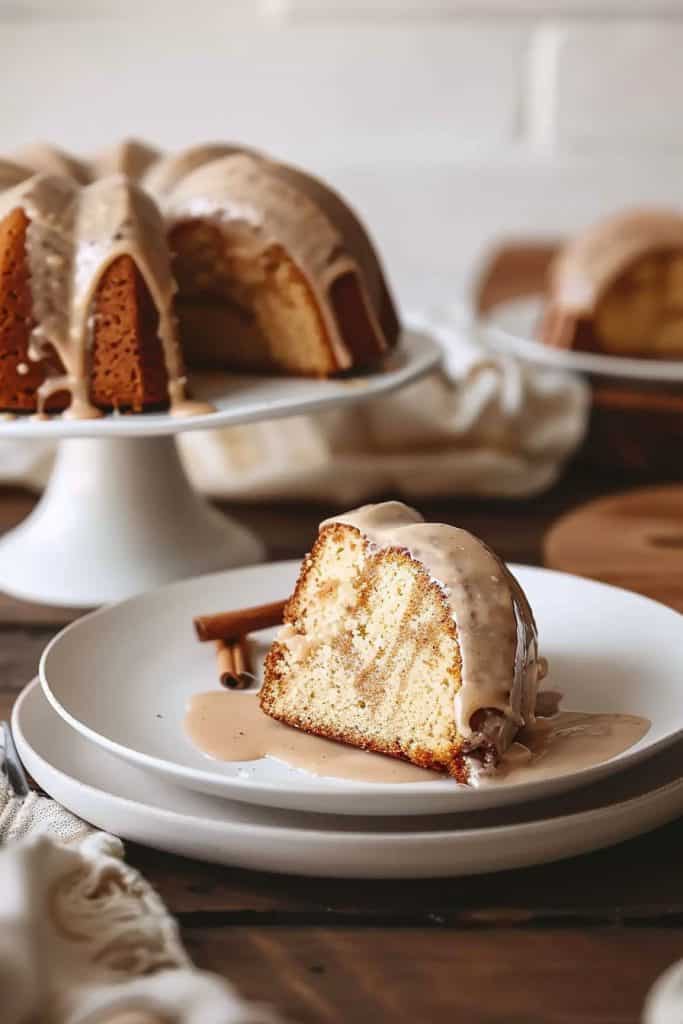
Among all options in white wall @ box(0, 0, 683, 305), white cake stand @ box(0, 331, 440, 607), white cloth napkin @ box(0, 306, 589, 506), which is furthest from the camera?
white wall @ box(0, 0, 683, 305)

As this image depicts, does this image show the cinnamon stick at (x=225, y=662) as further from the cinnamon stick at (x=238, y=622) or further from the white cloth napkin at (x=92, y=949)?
the white cloth napkin at (x=92, y=949)

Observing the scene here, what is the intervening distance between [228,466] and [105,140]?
1919mm

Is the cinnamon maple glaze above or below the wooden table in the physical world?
above

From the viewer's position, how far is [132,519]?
1435mm

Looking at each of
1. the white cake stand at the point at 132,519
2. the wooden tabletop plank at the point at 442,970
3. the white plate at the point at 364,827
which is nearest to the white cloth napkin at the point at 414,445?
the white cake stand at the point at 132,519

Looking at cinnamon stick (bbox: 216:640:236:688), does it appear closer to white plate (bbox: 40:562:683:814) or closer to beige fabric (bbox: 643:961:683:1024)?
white plate (bbox: 40:562:683:814)

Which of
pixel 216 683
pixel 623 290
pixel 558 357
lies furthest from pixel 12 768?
pixel 623 290

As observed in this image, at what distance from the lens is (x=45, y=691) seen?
94 centimetres

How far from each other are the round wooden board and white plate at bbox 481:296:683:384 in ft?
1.02

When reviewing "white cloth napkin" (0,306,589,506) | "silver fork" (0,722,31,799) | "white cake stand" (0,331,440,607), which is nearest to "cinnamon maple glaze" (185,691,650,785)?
"silver fork" (0,722,31,799)

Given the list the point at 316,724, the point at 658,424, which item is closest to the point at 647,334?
the point at 658,424

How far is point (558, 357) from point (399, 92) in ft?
5.30

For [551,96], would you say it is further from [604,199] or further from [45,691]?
[45,691]

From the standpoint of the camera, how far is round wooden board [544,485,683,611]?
1315mm
